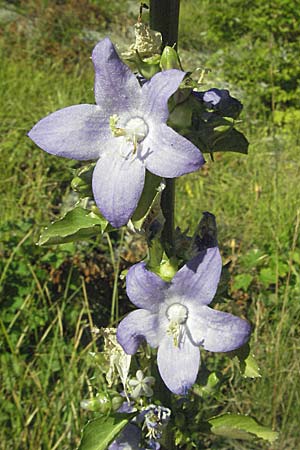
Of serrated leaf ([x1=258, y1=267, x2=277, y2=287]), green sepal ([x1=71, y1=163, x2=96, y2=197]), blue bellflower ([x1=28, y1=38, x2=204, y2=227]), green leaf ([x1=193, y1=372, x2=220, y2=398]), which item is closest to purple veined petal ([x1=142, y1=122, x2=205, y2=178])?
blue bellflower ([x1=28, y1=38, x2=204, y2=227])

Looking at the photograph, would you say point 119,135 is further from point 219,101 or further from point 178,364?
point 178,364

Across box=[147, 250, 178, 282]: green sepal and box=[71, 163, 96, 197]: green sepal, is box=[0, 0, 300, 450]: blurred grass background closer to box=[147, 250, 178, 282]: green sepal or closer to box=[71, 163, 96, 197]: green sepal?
box=[147, 250, 178, 282]: green sepal

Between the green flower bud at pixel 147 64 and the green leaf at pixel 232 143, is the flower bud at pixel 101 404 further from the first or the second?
the green flower bud at pixel 147 64

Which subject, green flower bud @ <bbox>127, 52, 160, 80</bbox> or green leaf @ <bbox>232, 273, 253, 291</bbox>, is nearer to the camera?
green flower bud @ <bbox>127, 52, 160, 80</bbox>

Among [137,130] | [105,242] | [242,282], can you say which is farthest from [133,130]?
[105,242]

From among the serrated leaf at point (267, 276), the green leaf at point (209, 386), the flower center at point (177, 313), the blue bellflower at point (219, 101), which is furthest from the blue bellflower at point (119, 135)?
the serrated leaf at point (267, 276)

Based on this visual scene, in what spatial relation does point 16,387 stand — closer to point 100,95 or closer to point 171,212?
point 171,212

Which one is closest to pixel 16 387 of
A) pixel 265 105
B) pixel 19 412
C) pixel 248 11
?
pixel 19 412
